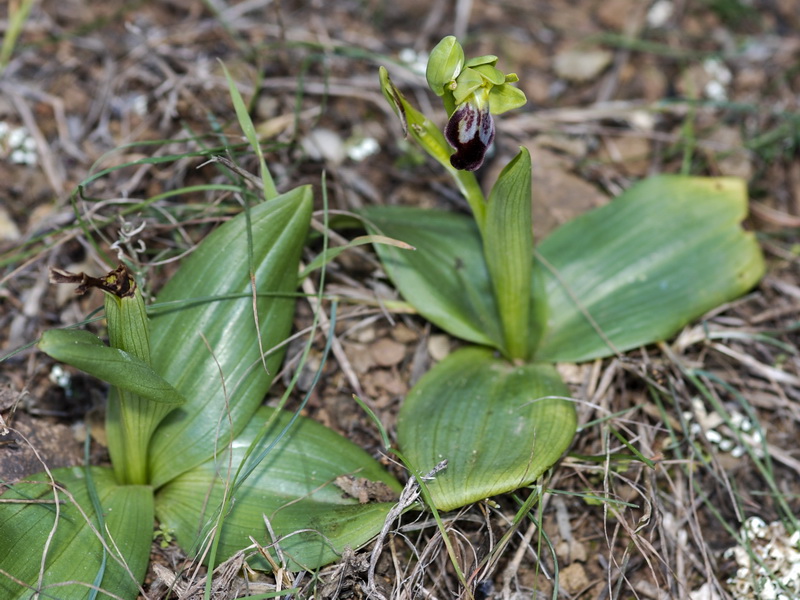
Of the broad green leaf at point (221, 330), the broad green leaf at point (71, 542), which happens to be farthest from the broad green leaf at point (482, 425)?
the broad green leaf at point (71, 542)

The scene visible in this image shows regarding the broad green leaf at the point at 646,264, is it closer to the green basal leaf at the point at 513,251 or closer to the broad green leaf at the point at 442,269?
the green basal leaf at the point at 513,251

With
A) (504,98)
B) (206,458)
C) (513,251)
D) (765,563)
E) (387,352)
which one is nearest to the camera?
(504,98)

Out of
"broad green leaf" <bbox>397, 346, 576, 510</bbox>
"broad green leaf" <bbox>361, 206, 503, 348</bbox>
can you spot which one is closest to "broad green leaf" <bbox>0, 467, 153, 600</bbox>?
→ "broad green leaf" <bbox>397, 346, 576, 510</bbox>

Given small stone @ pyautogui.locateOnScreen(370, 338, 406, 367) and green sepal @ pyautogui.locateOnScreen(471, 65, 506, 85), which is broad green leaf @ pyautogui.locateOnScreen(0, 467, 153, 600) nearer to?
small stone @ pyautogui.locateOnScreen(370, 338, 406, 367)

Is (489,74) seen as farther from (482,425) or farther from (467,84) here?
(482,425)

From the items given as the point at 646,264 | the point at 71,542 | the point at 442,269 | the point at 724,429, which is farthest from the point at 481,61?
the point at 71,542

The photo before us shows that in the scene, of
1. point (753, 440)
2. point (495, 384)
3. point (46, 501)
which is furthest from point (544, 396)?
point (46, 501)

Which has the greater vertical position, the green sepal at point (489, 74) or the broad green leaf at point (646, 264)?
the green sepal at point (489, 74)
